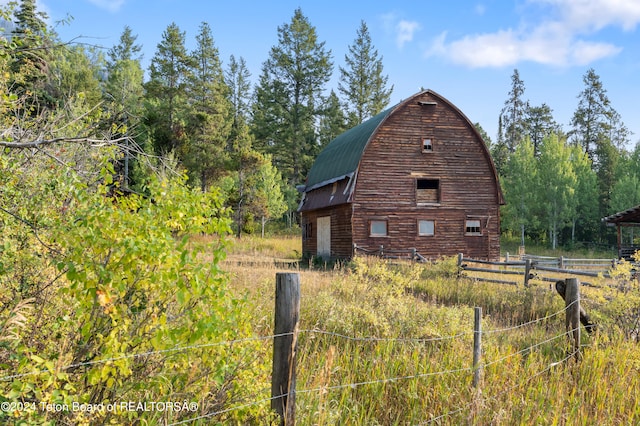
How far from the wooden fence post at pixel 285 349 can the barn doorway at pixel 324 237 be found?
2227cm

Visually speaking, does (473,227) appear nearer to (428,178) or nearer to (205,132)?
(428,178)

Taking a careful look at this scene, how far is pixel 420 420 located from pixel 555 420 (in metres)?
1.30

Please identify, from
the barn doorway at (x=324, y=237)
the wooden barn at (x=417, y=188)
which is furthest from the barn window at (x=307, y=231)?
the wooden barn at (x=417, y=188)


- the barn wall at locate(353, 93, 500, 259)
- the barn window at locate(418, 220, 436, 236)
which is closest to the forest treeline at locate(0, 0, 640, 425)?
the barn wall at locate(353, 93, 500, 259)

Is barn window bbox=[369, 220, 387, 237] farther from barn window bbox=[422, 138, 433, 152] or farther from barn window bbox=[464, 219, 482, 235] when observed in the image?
barn window bbox=[464, 219, 482, 235]

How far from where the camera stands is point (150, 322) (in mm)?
3170

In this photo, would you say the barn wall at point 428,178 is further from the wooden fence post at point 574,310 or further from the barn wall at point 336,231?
the wooden fence post at point 574,310

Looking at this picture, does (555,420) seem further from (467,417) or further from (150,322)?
(150,322)

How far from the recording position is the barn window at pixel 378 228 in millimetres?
23469

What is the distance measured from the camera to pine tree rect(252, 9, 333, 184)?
170ft

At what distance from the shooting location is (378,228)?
23625 millimetres

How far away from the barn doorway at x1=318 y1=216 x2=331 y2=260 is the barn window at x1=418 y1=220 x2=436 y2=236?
5.30 meters

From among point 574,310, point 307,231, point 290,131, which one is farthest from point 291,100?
point 574,310

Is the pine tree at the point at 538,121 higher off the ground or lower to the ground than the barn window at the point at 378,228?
higher
